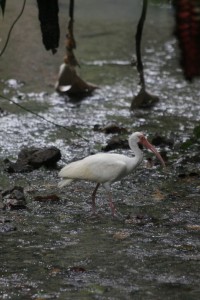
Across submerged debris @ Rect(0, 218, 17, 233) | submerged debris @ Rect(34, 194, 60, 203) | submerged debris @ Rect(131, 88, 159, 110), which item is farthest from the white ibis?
submerged debris @ Rect(131, 88, 159, 110)

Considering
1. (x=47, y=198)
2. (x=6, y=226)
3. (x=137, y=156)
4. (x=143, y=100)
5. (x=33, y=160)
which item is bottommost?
(x=143, y=100)

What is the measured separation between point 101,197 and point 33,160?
102cm

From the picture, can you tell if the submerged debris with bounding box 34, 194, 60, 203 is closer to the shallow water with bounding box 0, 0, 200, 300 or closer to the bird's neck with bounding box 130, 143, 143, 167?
the shallow water with bounding box 0, 0, 200, 300

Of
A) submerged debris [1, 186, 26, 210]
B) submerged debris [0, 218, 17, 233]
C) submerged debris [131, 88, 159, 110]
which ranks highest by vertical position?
submerged debris [0, 218, 17, 233]

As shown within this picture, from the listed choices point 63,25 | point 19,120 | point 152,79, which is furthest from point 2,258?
point 63,25

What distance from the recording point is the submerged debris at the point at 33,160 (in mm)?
6652

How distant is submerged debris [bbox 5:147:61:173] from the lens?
665 cm

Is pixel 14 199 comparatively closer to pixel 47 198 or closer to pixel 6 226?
pixel 47 198

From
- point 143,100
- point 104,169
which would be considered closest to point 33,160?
point 104,169

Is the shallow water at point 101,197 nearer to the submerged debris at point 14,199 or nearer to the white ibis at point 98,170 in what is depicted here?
the submerged debris at point 14,199

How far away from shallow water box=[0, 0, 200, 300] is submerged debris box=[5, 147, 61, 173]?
10 centimetres

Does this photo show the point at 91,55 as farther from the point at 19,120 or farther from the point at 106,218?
the point at 106,218

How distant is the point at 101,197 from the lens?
19.7ft

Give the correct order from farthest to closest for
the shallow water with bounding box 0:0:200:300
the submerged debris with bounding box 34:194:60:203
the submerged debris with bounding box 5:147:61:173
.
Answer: the submerged debris with bounding box 5:147:61:173 < the submerged debris with bounding box 34:194:60:203 < the shallow water with bounding box 0:0:200:300
